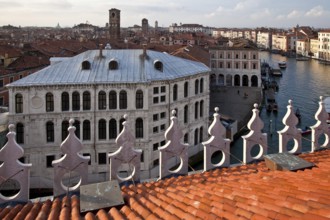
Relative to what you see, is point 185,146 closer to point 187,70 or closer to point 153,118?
point 153,118

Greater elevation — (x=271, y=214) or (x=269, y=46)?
(x=269, y=46)

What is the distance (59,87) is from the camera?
21.9 m

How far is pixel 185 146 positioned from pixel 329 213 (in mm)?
4615

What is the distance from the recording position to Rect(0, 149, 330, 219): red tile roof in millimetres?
4199

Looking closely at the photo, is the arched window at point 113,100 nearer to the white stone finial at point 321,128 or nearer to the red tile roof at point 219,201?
the white stone finial at point 321,128

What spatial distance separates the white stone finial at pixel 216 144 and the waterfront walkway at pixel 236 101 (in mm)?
26040

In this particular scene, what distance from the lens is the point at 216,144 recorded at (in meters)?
8.50

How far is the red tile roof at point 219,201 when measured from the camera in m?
4.20

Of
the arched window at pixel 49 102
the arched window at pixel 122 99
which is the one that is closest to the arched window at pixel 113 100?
the arched window at pixel 122 99

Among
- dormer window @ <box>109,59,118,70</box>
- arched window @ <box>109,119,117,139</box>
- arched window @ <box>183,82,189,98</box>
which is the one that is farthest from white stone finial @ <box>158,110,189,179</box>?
arched window @ <box>183,82,189,98</box>

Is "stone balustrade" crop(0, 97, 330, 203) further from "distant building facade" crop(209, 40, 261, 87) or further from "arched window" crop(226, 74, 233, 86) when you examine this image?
"arched window" crop(226, 74, 233, 86)

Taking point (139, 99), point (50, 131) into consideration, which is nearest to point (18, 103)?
point (50, 131)

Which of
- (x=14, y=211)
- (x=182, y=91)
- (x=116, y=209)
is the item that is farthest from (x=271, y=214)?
(x=182, y=91)

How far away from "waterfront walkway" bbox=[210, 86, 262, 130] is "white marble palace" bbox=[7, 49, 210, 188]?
12.7 meters
